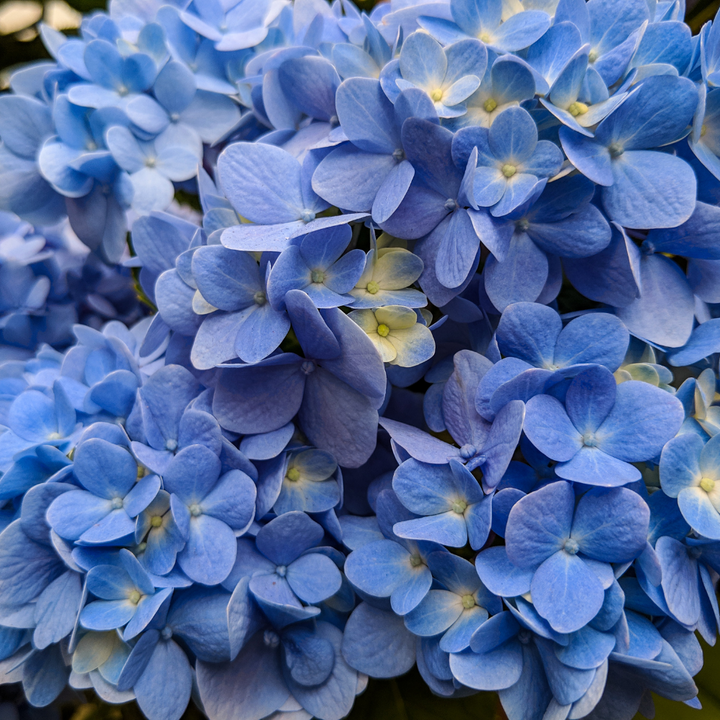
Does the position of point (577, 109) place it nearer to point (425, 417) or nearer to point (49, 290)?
point (425, 417)

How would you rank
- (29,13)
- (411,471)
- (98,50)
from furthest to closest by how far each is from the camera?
1. (29,13)
2. (98,50)
3. (411,471)

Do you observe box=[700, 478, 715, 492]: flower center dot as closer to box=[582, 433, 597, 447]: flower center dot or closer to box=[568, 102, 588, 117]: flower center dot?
box=[582, 433, 597, 447]: flower center dot

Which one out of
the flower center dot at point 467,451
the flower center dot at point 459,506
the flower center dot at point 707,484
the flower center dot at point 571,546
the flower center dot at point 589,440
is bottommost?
the flower center dot at point 459,506

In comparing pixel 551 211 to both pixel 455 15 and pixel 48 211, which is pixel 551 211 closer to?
pixel 455 15

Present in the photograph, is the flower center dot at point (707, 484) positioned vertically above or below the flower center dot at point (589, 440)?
below

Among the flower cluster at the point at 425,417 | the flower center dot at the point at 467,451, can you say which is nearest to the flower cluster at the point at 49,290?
the flower cluster at the point at 425,417

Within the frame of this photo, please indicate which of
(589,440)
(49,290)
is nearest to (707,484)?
(589,440)

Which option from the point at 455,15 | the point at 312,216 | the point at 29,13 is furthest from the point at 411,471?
the point at 29,13

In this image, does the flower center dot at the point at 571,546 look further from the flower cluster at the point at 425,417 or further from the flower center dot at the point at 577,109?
the flower center dot at the point at 577,109
